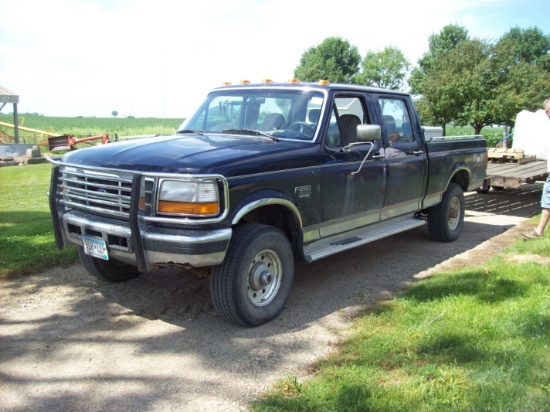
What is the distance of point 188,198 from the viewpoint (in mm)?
3787

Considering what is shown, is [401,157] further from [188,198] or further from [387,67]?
[387,67]

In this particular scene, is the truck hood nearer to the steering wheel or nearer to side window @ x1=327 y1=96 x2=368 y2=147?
the steering wheel

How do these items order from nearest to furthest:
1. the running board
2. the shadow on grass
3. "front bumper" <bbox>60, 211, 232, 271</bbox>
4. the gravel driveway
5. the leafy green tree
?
the gravel driveway, "front bumper" <bbox>60, 211, 232, 271</bbox>, the shadow on grass, the running board, the leafy green tree

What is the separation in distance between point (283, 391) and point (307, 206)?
1.91 metres

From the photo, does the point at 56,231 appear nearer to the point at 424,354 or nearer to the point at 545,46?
the point at 424,354

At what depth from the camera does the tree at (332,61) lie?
189 ft

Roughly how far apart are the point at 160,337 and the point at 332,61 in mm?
56806

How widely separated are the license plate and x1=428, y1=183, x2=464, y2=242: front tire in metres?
4.75

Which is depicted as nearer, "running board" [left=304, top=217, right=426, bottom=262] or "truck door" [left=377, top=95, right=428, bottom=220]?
"running board" [left=304, top=217, right=426, bottom=262]

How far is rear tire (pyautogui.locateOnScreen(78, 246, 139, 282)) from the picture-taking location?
5.08 metres

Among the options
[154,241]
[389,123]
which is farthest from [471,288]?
[154,241]

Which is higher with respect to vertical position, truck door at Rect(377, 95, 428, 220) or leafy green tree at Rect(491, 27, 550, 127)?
leafy green tree at Rect(491, 27, 550, 127)

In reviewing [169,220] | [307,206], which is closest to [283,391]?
[169,220]

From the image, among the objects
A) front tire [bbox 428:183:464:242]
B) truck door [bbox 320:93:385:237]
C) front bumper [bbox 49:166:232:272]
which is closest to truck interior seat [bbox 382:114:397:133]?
truck door [bbox 320:93:385:237]
